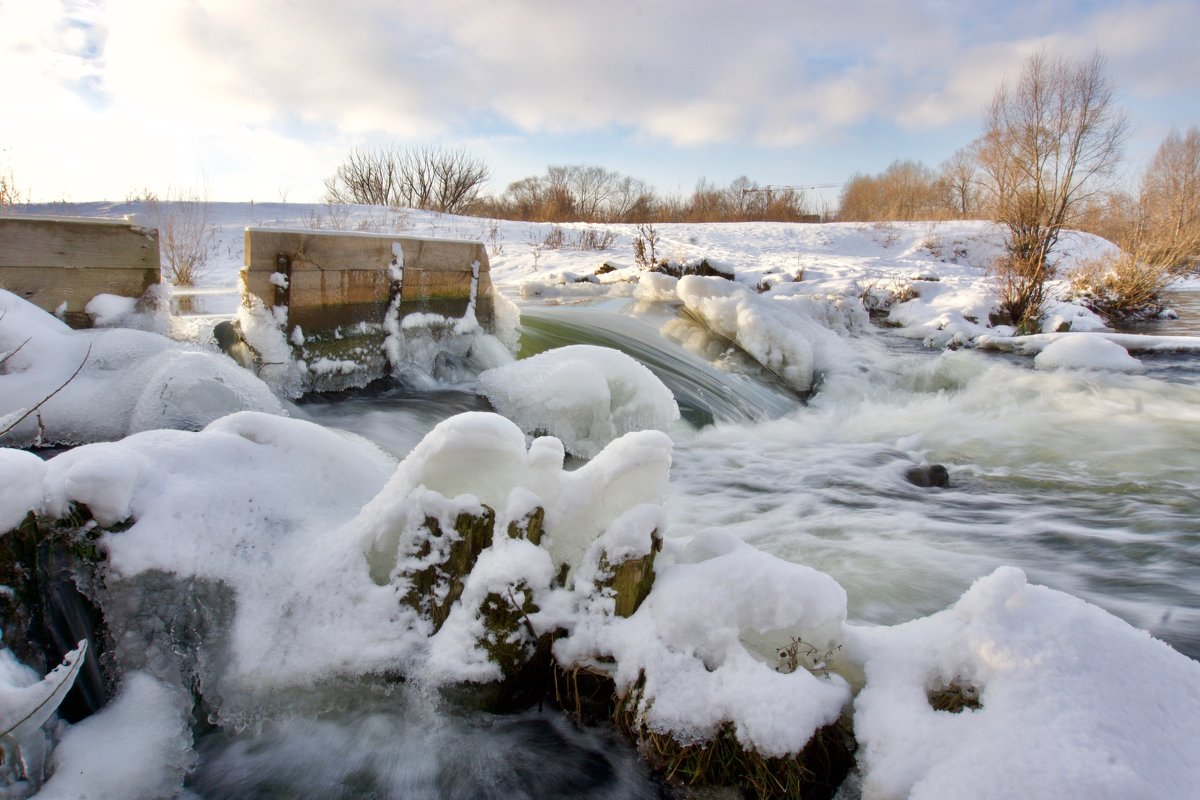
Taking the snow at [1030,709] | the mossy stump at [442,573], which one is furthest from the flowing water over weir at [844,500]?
the snow at [1030,709]

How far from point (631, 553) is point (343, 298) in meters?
3.95

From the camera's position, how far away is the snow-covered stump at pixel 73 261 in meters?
4.18

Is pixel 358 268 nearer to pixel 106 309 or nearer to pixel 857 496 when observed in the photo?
pixel 106 309

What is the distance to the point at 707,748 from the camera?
72.5 inches

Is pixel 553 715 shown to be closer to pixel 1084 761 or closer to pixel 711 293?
pixel 1084 761

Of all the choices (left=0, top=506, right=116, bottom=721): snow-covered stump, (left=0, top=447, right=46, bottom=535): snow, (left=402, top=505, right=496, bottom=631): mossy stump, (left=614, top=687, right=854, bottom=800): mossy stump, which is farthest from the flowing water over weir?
(left=0, top=447, right=46, bottom=535): snow

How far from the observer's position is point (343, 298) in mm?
5184

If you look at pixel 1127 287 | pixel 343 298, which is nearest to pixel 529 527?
pixel 343 298

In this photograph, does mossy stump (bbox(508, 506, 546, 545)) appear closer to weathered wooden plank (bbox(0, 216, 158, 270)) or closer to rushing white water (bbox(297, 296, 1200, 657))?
rushing white water (bbox(297, 296, 1200, 657))

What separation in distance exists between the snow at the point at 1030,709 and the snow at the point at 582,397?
10.7 feet

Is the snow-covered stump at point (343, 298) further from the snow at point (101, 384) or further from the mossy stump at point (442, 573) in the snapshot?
the mossy stump at point (442, 573)

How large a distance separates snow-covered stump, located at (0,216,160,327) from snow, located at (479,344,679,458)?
8.74 feet

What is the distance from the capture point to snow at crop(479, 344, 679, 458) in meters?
5.13

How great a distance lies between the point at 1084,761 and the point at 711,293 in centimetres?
813
